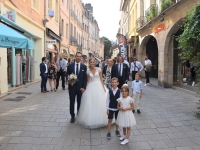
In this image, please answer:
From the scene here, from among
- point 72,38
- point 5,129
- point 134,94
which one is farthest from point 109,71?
point 72,38

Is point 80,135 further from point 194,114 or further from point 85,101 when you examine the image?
point 194,114

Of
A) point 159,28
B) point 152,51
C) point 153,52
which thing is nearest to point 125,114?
point 159,28

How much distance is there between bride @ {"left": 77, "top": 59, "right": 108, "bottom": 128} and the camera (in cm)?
501

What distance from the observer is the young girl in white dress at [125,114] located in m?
4.09

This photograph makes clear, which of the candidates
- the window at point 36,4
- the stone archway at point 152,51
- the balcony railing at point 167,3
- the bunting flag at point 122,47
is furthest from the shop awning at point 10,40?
the stone archway at point 152,51

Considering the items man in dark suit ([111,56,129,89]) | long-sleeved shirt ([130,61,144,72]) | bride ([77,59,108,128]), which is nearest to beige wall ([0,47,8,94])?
man in dark suit ([111,56,129,89])

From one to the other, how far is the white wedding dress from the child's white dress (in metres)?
0.89

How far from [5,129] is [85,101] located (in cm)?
190

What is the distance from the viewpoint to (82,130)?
4.89m

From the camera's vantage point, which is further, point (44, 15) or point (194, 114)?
point (44, 15)

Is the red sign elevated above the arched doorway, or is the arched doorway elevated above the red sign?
the red sign

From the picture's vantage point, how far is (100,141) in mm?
4246

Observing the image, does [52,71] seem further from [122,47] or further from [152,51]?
[152,51]

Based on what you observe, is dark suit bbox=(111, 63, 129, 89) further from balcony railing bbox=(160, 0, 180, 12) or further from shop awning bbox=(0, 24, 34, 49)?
balcony railing bbox=(160, 0, 180, 12)
